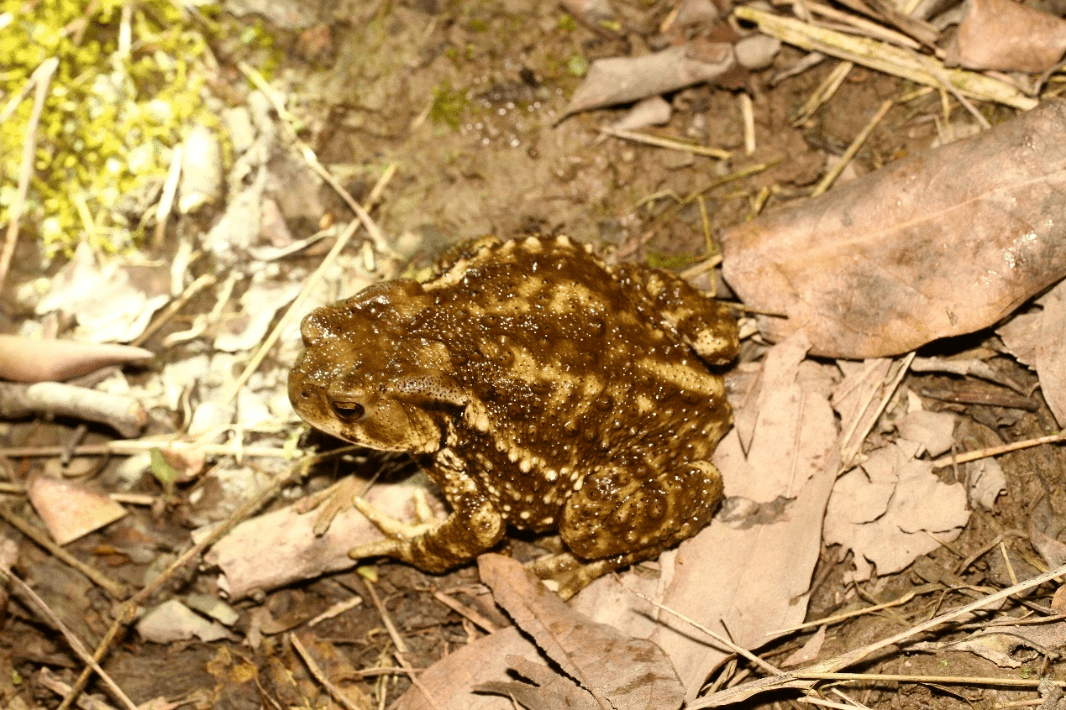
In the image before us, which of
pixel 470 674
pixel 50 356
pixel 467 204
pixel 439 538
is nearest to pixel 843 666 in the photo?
pixel 470 674

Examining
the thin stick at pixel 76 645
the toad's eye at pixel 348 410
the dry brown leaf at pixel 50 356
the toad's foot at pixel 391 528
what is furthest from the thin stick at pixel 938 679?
the dry brown leaf at pixel 50 356

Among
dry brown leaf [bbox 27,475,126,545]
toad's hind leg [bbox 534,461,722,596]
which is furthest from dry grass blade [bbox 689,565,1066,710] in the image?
dry brown leaf [bbox 27,475,126,545]

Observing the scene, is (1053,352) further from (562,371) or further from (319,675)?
(319,675)

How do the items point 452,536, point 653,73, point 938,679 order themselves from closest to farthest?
point 938,679 < point 452,536 < point 653,73

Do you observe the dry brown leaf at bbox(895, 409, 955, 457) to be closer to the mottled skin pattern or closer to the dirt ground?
the dirt ground

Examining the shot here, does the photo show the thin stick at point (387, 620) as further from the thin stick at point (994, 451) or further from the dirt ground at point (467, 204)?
the thin stick at point (994, 451)

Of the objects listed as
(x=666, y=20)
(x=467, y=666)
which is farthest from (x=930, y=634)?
(x=666, y=20)
